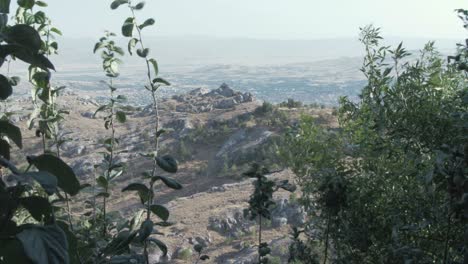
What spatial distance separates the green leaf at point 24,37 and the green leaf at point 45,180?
0.31 m

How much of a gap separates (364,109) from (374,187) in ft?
2.31

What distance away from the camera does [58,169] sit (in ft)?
3.57

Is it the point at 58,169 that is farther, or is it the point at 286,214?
the point at 286,214

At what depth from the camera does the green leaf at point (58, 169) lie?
1066 millimetres

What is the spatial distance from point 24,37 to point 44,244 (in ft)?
1.54

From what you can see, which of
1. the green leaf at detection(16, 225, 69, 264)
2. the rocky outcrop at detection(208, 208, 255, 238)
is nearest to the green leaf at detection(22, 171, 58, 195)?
the green leaf at detection(16, 225, 69, 264)

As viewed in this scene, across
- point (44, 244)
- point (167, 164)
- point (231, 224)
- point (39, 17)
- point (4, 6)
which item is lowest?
point (231, 224)

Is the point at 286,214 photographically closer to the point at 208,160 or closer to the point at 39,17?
the point at 208,160

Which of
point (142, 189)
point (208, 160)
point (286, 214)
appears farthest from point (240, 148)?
point (142, 189)

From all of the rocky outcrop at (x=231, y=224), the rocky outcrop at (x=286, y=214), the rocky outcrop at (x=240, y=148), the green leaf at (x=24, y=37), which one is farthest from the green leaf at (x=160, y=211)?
the rocky outcrop at (x=240, y=148)

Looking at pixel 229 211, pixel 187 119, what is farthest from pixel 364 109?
pixel 187 119

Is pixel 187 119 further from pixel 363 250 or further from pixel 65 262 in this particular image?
pixel 65 262

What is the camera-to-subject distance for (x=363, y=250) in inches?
163

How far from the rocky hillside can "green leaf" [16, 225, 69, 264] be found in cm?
234
